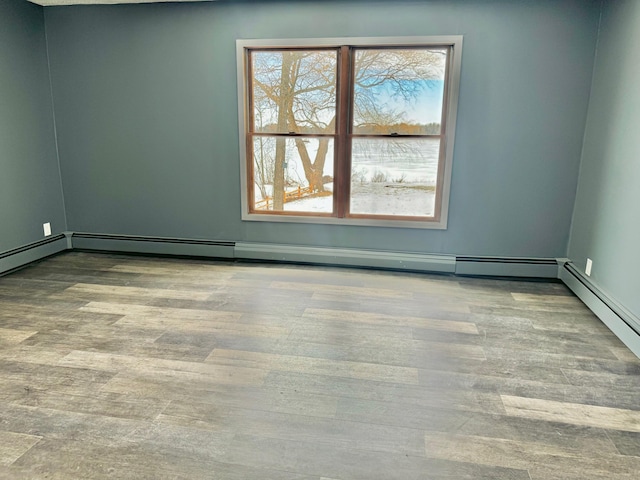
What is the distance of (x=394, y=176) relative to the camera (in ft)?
13.6

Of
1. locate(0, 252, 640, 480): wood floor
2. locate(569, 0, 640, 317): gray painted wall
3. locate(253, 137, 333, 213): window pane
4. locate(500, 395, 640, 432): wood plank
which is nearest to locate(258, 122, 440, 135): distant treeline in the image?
locate(253, 137, 333, 213): window pane

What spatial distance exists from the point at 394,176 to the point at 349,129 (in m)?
0.61

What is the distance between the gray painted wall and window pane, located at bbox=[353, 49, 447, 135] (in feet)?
4.00

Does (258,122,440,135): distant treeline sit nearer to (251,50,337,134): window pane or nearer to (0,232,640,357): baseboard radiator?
(251,50,337,134): window pane

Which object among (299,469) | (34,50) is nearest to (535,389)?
(299,469)

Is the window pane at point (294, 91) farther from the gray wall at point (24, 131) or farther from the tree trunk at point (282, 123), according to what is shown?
the gray wall at point (24, 131)

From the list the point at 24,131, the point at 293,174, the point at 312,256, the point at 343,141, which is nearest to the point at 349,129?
the point at 343,141

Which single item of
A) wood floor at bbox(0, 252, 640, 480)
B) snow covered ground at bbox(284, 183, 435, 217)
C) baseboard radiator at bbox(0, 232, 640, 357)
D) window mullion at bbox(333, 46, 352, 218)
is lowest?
wood floor at bbox(0, 252, 640, 480)

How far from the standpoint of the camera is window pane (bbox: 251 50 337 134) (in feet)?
13.3

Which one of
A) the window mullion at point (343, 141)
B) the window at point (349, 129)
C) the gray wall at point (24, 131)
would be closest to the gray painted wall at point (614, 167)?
the window at point (349, 129)

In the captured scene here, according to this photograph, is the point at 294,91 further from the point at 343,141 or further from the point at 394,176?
the point at 394,176

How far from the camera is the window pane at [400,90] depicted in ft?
12.7

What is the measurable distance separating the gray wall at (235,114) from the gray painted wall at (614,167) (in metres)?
0.19

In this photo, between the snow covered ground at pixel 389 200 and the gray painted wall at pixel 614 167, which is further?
the snow covered ground at pixel 389 200
